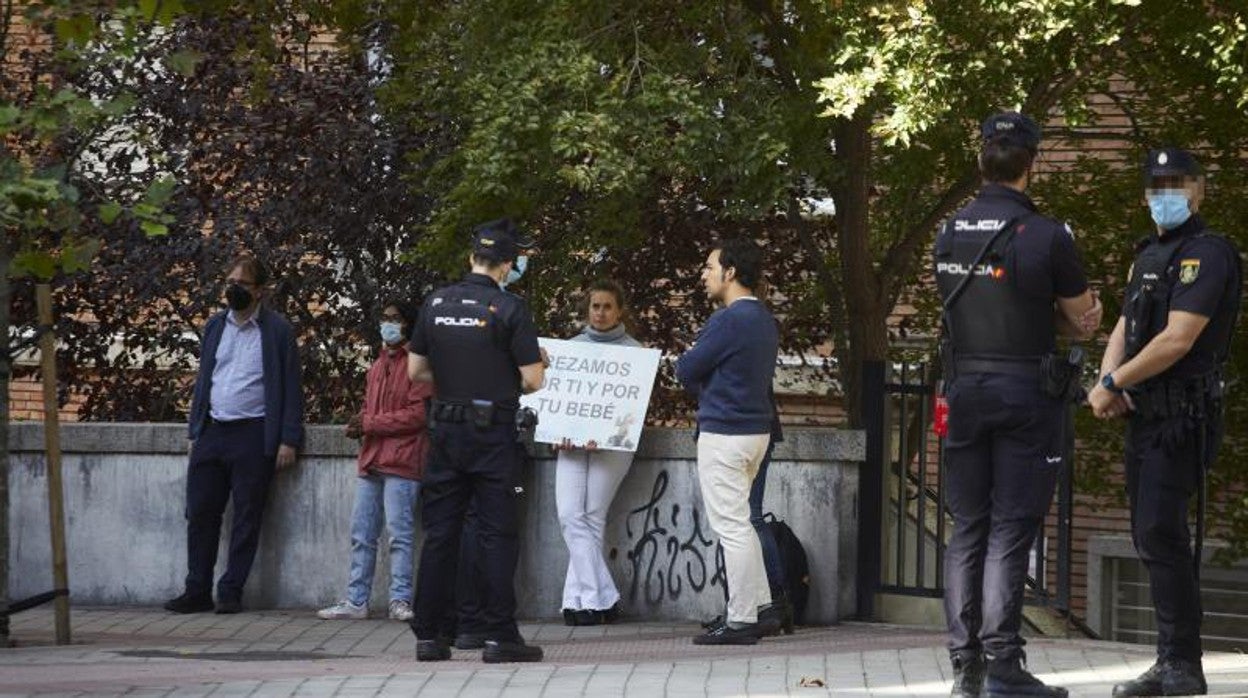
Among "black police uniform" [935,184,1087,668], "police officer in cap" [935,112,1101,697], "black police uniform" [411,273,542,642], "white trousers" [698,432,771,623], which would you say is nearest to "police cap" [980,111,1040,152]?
"police officer in cap" [935,112,1101,697]

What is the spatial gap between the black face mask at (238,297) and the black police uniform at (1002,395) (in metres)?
5.77

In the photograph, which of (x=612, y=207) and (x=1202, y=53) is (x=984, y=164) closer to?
(x=1202, y=53)

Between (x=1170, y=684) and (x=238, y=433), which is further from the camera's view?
(x=238, y=433)

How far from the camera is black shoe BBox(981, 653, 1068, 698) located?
26.6ft

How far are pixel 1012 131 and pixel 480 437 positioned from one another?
290cm

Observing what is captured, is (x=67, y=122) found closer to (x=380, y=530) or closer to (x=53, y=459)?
(x=53, y=459)

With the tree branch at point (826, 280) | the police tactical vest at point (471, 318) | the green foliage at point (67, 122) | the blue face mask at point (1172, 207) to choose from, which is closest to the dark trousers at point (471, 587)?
the police tactical vest at point (471, 318)

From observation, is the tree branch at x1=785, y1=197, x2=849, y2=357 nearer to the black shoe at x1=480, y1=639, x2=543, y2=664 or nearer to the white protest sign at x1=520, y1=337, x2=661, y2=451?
the white protest sign at x1=520, y1=337, x2=661, y2=451

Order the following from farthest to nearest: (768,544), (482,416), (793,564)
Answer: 1. (793,564)
2. (768,544)
3. (482,416)

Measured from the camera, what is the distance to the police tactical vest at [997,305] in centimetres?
807

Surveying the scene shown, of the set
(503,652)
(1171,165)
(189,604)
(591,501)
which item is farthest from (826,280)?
(1171,165)

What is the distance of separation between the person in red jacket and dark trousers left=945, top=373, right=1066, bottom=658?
4642 mm

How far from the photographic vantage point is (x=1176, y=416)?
8391 millimetres

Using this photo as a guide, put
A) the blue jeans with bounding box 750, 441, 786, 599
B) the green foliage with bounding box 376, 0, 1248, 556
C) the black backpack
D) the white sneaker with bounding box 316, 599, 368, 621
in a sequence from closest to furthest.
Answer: the blue jeans with bounding box 750, 441, 786, 599 < the black backpack < the green foliage with bounding box 376, 0, 1248, 556 < the white sneaker with bounding box 316, 599, 368, 621
